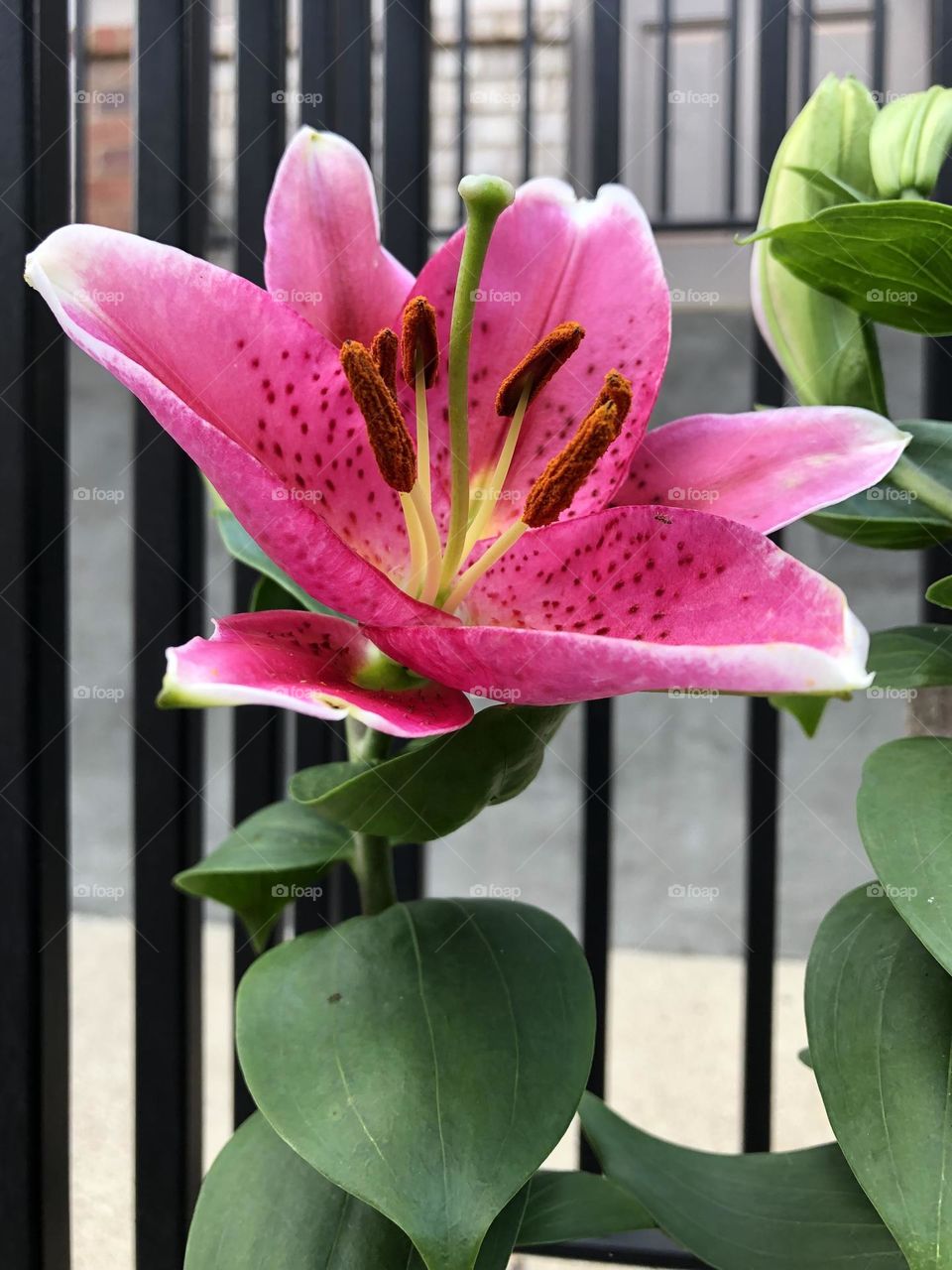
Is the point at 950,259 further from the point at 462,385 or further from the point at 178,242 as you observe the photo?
the point at 178,242

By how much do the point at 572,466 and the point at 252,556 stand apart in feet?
0.59

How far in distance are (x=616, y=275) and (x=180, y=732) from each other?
367 mm

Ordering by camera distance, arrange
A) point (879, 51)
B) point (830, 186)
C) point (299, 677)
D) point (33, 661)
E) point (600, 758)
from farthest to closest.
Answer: point (879, 51), point (600, 758), point (33, 661), point (830, 186), point (299, 677)

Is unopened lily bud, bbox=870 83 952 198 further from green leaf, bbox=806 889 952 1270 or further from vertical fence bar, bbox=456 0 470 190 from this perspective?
vertical fence bar, bbox=456 0 470 190

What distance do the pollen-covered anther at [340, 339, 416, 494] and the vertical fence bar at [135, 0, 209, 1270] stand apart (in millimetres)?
316

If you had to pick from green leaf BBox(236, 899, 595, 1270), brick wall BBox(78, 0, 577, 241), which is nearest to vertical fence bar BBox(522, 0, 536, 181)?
green leaf BBox(236, 899, 595, 1270)

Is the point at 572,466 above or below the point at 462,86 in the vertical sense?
below

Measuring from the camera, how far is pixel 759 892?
68 centimetres

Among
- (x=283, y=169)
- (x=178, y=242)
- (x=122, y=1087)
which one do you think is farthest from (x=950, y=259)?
(x=122, y=1087)

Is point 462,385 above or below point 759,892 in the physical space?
above

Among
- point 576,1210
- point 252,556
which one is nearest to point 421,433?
point 252,556

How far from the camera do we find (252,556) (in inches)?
16.2

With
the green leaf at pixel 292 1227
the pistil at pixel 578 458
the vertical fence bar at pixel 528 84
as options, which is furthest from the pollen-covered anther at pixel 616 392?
the vertical fence bar at pixel 528 84

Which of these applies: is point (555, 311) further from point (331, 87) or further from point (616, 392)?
point (331, 87)
